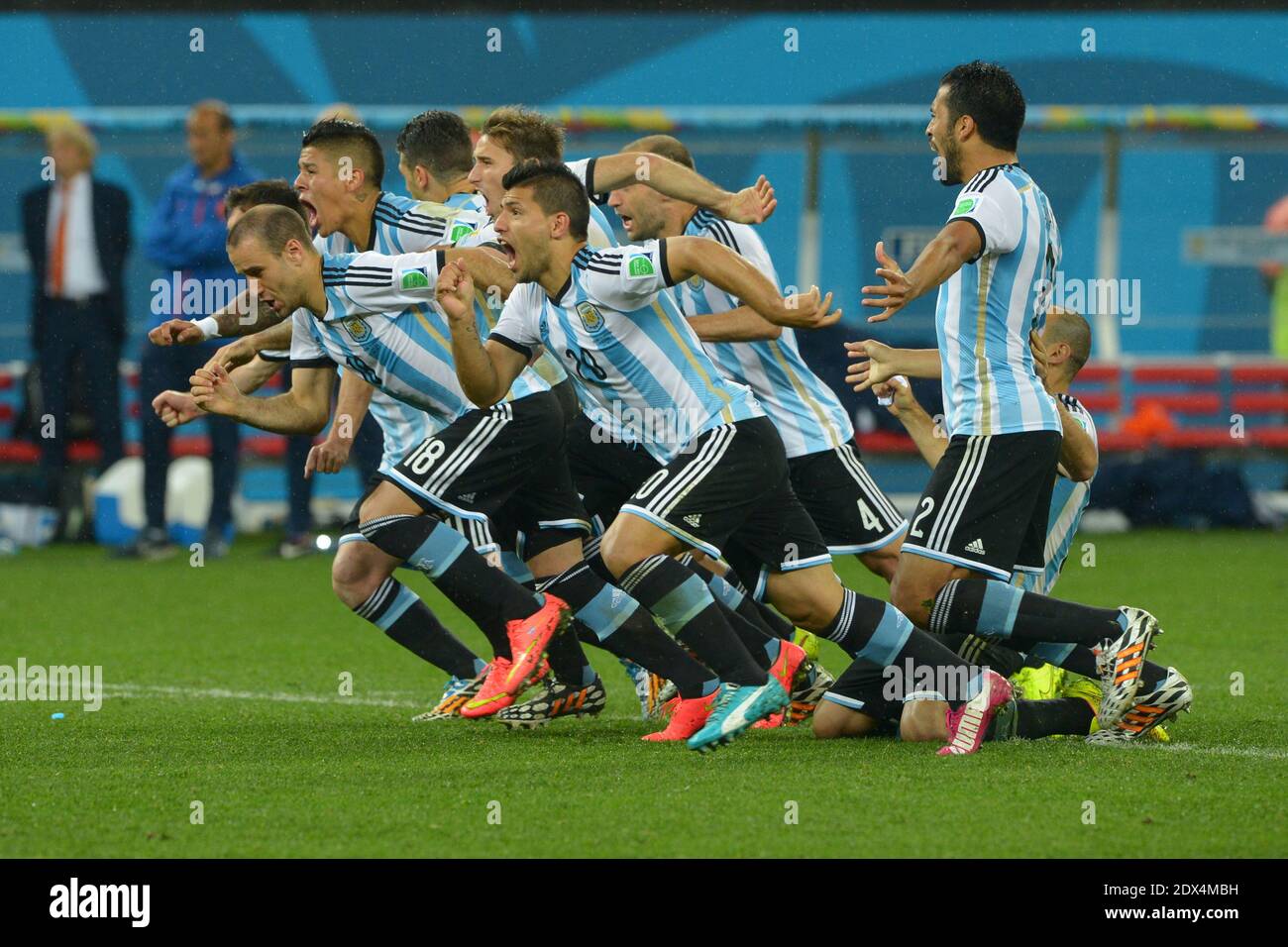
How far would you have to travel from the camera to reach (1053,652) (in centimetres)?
614

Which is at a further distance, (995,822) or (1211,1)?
(1211,1)

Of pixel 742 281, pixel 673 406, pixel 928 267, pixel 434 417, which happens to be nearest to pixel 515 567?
pixel 434 417

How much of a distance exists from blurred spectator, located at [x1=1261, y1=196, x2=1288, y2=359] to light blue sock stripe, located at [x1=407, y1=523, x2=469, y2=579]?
520 inches

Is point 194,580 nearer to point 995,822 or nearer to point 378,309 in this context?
point 378,309

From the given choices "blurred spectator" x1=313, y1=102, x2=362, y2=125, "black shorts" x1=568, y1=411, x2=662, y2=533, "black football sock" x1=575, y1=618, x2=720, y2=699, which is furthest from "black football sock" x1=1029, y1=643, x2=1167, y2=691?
"blurred spectator" x1=313, y1=102, x2=362, y2=125

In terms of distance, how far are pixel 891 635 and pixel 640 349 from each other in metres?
1.16

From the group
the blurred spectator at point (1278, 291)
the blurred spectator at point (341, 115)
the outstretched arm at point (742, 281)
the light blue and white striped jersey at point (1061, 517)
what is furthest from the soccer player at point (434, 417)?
the blurred spectator at point (1278, 291)

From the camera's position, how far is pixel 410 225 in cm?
695

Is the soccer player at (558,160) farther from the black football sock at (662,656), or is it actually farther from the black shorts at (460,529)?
the black football sock at (662,656)

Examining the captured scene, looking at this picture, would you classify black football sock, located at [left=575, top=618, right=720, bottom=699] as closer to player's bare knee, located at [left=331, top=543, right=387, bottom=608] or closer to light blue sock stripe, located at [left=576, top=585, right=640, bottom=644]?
light blue sock stripe, located at [left=576, top=585, right=640, bottom=644]

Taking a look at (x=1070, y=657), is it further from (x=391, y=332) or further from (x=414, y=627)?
(x=391, y=332)
